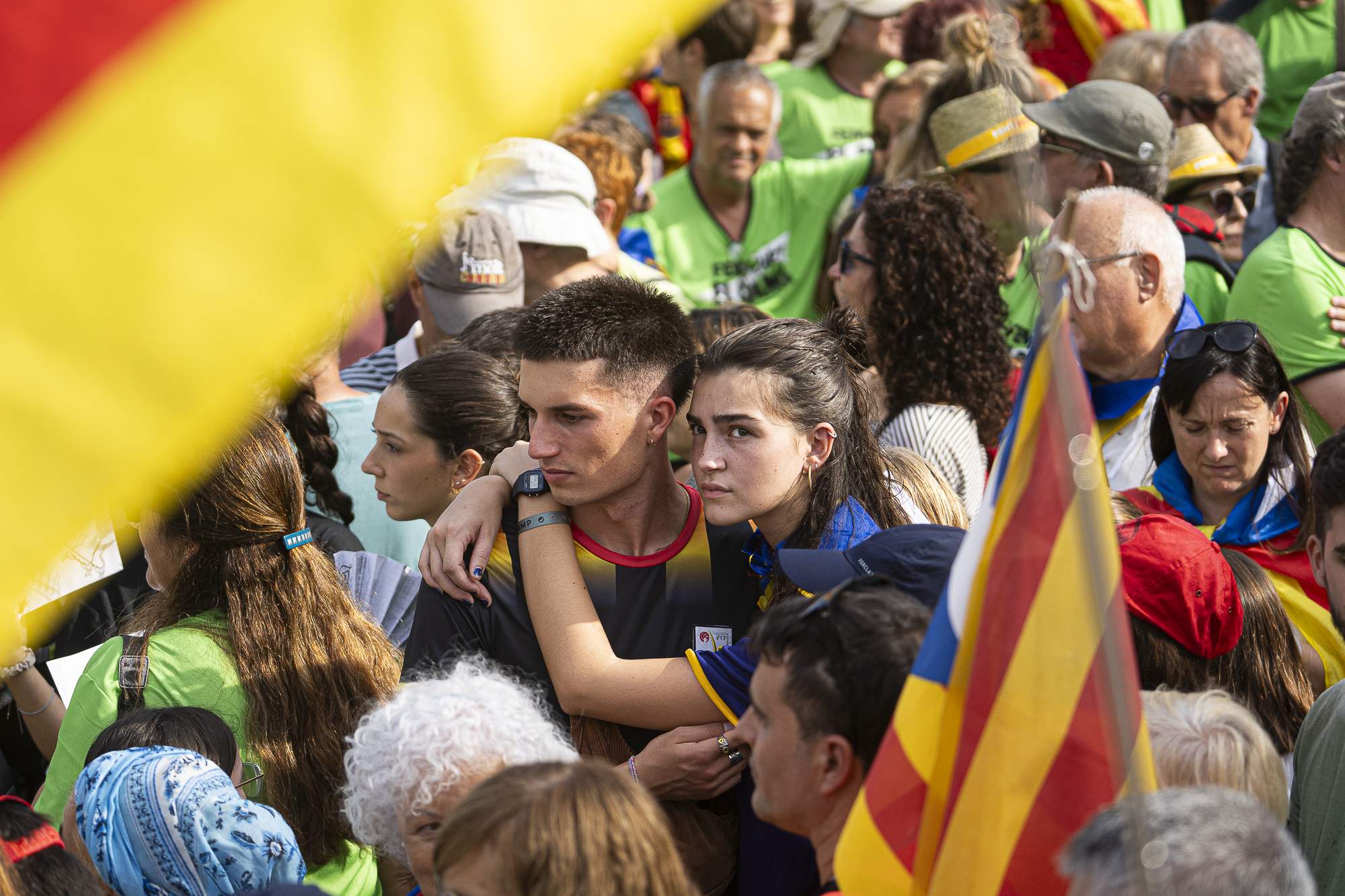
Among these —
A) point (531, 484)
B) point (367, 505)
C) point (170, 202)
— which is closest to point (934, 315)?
point (531, 484)

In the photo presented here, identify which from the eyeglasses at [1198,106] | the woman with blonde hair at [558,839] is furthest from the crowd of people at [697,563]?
the eyeglasses at [1198,106]

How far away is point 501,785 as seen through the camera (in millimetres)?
2090

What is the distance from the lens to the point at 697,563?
3178 millimetres

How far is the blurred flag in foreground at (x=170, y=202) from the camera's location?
1.24m

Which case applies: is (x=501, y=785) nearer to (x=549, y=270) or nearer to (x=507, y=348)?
(x=507, y=348)

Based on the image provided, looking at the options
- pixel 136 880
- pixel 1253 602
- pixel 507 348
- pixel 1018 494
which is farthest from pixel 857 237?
pixel 136 880

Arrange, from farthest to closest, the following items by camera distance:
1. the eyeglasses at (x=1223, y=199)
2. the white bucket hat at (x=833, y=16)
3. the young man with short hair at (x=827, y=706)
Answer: the white bucket hat at (x=833, y=16), the eyeglasses at (x=1223, y=199), the young man with short hair at (x=827, y=706)

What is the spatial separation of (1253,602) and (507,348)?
2.24 m

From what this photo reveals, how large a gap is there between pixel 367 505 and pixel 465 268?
1048 mm

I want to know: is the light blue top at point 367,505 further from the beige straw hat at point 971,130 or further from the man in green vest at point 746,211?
the beige straw hat at point 971,130

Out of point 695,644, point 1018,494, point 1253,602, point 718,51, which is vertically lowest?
point 1253,602

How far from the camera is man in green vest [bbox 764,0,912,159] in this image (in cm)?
793

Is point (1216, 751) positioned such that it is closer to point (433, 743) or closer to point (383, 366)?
point (433, 743)

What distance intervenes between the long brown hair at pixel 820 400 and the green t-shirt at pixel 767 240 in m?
3.37
